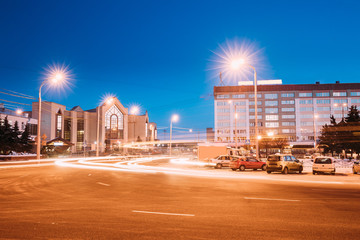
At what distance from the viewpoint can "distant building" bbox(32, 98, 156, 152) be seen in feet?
285

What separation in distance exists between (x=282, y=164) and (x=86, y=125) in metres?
83.9

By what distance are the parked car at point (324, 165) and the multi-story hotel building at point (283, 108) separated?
91.0 meters

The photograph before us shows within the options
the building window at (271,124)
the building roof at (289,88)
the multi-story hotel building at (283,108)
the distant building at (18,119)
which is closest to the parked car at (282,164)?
the distant building at (18,119)

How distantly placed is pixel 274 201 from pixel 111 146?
9511 centimetres

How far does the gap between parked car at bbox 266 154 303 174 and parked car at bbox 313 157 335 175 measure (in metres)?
1.39

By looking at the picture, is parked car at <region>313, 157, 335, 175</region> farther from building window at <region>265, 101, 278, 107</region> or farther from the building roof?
building window at <region>265, 101, 278, 107</region>

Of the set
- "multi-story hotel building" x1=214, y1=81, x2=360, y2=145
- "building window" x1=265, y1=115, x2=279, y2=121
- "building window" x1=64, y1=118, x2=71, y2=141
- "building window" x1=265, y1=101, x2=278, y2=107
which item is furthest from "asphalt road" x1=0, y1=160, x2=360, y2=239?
"building window" x1=265, y1=101, x2=278, y2=107

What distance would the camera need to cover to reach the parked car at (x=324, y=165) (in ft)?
76.6

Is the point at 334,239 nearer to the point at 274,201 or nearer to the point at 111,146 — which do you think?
the point at 274,201

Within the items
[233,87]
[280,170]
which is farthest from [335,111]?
[280,170]

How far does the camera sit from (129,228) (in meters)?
6.82

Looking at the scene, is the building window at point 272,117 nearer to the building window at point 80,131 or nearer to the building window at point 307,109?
the building window at point 307,109

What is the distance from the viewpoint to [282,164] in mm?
24391

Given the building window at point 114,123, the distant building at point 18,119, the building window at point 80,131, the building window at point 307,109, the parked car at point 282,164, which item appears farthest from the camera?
the building window at point 307,109
